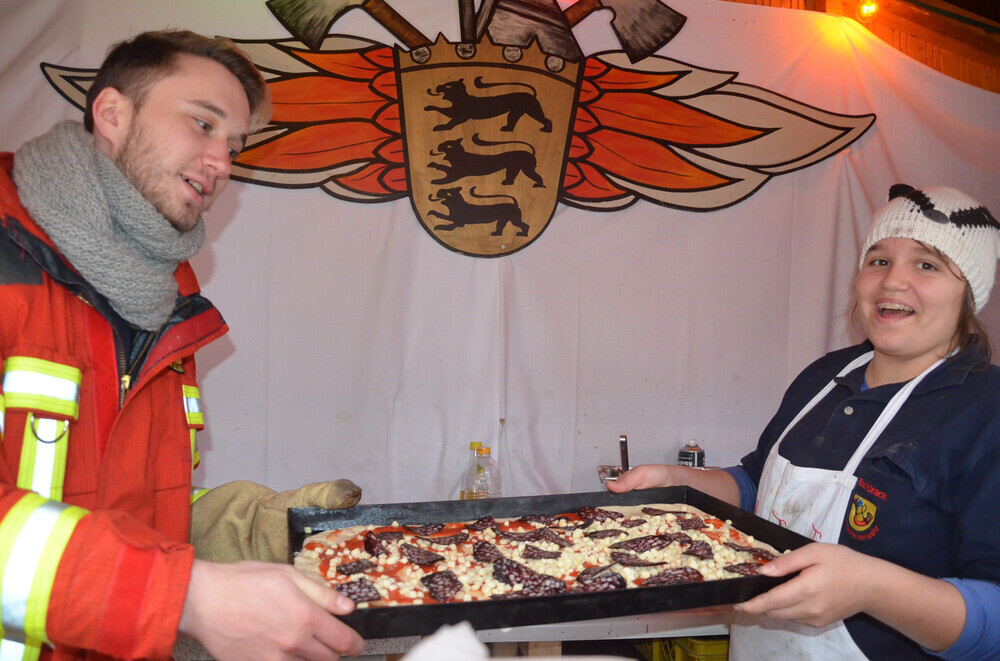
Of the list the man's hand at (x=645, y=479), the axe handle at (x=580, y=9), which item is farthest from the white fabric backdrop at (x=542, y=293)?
the man's hand at (x=645, y=479)

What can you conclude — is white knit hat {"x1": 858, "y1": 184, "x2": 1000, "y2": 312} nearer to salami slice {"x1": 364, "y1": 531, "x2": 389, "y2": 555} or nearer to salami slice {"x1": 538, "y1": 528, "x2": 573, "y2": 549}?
salami slice {"x1": 538, "y1": 528, "x2": 573, "y2": 549}

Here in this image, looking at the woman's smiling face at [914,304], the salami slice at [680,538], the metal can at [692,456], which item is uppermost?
the woman's smiling face at [914,304]

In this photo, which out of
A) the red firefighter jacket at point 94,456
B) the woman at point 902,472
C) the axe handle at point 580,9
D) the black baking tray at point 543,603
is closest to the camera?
the red firefighter jacket at point 94,456

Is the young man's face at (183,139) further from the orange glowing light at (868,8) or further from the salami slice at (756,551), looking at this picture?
the orange glowing light at (868,8)

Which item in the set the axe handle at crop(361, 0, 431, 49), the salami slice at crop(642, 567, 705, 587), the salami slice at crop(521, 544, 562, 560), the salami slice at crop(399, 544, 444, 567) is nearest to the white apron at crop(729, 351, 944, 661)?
the salami slice at crop(642, 567, 705, 587)

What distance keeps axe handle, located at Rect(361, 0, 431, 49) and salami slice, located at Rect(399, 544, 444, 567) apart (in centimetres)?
248

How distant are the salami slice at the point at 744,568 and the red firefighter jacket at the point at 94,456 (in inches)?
59.6

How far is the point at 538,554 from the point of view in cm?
221

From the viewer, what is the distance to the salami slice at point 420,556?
2.11 metres

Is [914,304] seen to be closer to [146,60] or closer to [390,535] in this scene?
[390,535]

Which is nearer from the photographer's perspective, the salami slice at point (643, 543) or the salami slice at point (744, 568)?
the salami slice at point (744, 568)

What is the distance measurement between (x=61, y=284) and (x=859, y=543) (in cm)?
219

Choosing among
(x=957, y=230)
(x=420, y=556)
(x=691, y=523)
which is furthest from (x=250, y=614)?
(x=957, y=230)

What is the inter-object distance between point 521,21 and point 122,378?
2.79m
